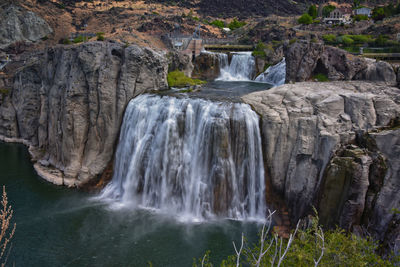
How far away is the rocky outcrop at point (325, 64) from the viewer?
25864 mm

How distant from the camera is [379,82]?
2305 centimetres

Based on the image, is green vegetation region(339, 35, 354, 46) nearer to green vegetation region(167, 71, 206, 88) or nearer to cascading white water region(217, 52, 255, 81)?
cascading white water region(217, 52, 255, 81)

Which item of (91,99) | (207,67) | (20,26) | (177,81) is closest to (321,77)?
(177,81)

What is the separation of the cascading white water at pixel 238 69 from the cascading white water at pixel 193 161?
20.6 metres

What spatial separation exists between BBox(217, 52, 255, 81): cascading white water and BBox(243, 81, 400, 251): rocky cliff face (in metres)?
19.5

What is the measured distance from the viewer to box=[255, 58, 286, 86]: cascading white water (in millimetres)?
36469

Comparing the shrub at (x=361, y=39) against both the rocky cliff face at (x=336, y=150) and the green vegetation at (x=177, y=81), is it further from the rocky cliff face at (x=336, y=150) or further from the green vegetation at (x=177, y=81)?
the green vegetation at (x=177, y=81)

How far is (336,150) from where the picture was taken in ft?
55.2

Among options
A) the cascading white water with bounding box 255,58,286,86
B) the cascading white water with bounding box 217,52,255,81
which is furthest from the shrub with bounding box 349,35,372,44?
the cascading white water with bounding box 217,52,255,81

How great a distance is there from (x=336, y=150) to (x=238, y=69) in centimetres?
2688

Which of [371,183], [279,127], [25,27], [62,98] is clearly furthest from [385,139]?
[25,27]

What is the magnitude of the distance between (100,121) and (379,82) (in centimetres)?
2097

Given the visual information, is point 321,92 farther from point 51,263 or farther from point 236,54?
point 236,54

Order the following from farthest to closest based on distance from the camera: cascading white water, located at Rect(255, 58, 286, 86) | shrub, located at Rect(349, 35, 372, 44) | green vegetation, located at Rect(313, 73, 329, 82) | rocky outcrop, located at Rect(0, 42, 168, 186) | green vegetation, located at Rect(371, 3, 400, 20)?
green vegetation, located at Rect(371, 3, 400, 20) < shrub, located at Rect(349, 35, 372, 44) < cascading white water, located at Rect(255, 58, 286, 86) < green vegetation, located at Rect(313, 73, 329, 82) < rocky outcrop, located at Rect(0, 42, 168, 186)
